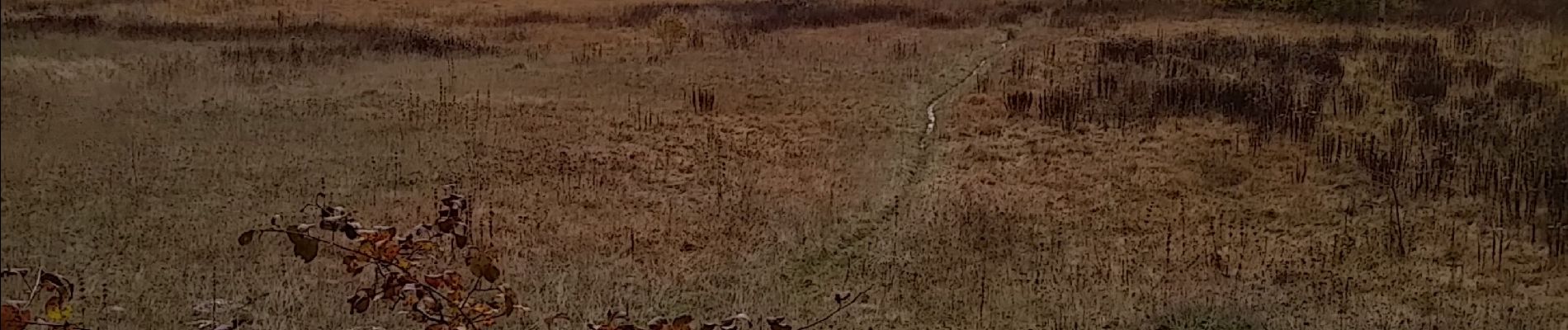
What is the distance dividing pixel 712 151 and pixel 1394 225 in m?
1.34

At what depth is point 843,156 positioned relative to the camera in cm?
274

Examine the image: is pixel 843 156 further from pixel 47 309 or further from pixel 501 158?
pixel 47 309

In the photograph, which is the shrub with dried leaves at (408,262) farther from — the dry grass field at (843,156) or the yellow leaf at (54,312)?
the dry grass field at (843,156)

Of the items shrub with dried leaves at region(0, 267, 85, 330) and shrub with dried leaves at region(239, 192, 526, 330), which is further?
shrub with dried leaves at region(239, 192, 526, 330)

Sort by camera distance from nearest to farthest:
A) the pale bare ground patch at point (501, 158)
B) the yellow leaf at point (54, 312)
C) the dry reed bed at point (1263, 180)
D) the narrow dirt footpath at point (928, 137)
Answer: the yellow leaf at point (54, 312) < the pale bare ground patch at point (501, 158) < the dry reed bed at point (1263, 180) < the narrow dirt footpath at point (928, 137)

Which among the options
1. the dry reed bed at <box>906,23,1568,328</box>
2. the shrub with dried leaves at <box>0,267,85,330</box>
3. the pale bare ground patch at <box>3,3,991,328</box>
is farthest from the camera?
the dry reed bed at <box>906,23,1568,328</box>

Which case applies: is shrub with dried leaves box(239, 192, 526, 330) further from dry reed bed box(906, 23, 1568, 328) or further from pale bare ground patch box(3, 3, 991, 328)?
dry reed bed box(906, 23, 1568, 328)

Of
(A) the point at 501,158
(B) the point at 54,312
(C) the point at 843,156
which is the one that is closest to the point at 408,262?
(B) the point at 54,312

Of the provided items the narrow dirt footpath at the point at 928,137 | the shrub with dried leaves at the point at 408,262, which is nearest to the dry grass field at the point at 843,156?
the narrow dirt footpath at the point at 928,137

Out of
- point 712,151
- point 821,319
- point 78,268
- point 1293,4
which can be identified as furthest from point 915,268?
point 78,268

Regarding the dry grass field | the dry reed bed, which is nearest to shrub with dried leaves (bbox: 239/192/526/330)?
the dry grass field

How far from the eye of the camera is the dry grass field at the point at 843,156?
2338 mm

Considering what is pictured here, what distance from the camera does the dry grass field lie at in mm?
2338

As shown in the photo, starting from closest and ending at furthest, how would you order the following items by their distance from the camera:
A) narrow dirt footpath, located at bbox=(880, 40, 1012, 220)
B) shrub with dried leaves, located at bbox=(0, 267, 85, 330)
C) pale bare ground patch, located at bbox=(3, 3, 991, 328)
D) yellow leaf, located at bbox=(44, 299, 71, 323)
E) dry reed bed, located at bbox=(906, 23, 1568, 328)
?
1. shrub with dried leaves, located at bbox=(0, 267, 85, 330)
2. yellow leaf, located at bbox=(44, 299, 71, 323)
3. pale bare ground patch, located at bbox=(3, 3, 991, 328)
4. dry reed bed, located at bbox=(906, 23, 1568, 328)
5. narrow dirt footpath, located at bbox=(880, 40, 1012, 220)
